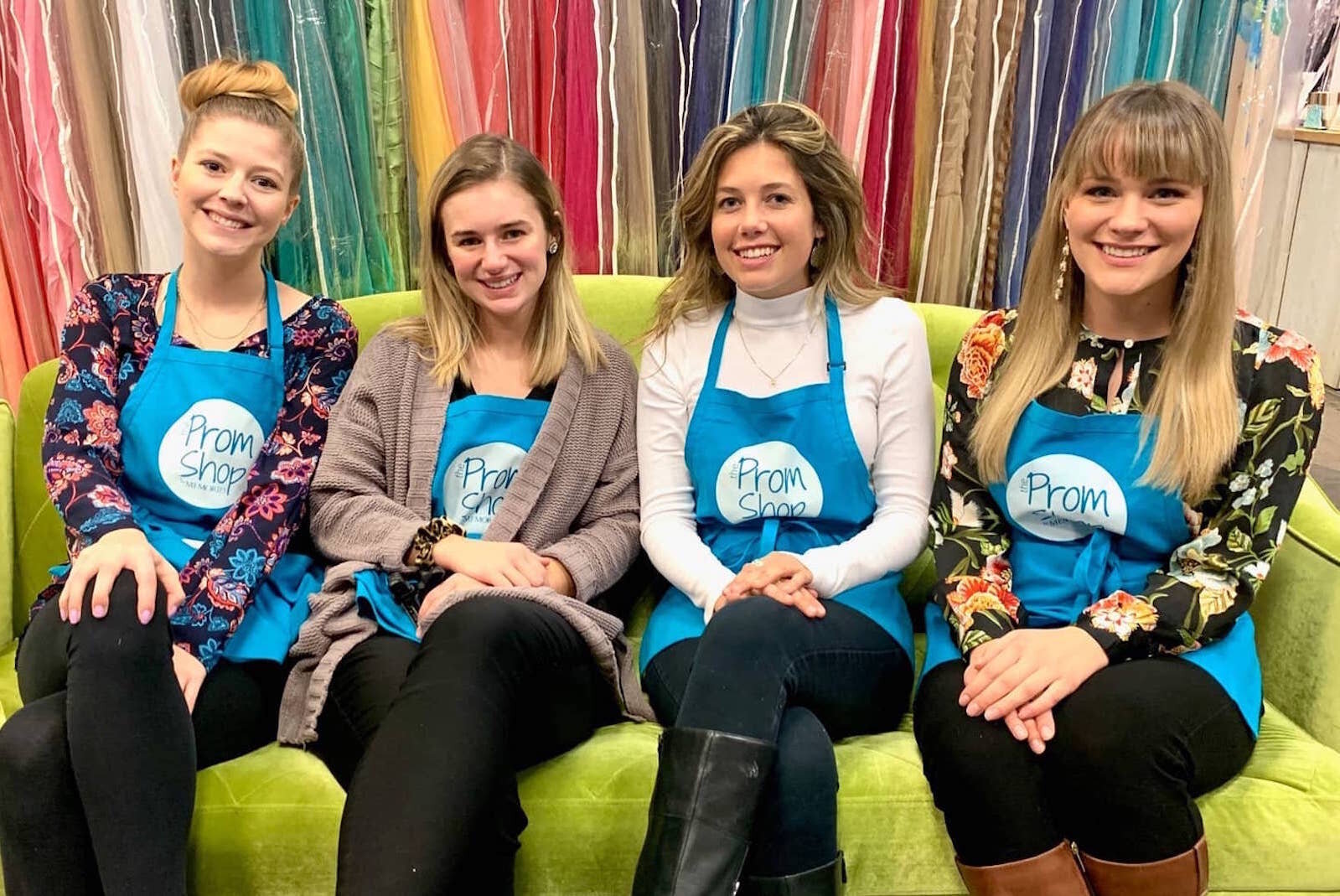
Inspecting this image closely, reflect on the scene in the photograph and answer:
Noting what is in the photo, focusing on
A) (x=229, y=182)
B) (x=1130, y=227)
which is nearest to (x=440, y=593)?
(x=229, y=182)

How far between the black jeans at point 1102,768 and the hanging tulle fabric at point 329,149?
50.8 inches

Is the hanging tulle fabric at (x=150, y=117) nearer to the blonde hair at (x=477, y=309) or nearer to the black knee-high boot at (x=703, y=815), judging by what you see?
the blonde hair at (x=477, y=309)

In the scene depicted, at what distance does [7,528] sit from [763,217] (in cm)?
126

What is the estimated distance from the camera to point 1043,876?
1.09 m

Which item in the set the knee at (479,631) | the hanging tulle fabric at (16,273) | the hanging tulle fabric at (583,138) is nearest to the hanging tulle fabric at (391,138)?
the hanging tulle fabric at (583,138)

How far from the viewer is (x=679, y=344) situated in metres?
1.53

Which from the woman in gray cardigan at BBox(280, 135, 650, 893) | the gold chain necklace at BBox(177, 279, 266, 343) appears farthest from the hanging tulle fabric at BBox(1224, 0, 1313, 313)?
the gold chain necklace at BBox(177, 279, 266, 343)

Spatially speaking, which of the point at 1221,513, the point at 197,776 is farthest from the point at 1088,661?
the point at 197,776

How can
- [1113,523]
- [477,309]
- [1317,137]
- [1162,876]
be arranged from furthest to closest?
[1317,137]
[477,309]
[1113,523]
[1162,876]

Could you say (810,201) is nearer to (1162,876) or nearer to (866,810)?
(866,810)

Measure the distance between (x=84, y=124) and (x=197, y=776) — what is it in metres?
1.20

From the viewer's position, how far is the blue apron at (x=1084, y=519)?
127 centimetres

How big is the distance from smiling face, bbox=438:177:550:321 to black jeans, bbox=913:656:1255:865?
0.82 meters

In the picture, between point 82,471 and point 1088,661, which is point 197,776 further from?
point 1088,661
